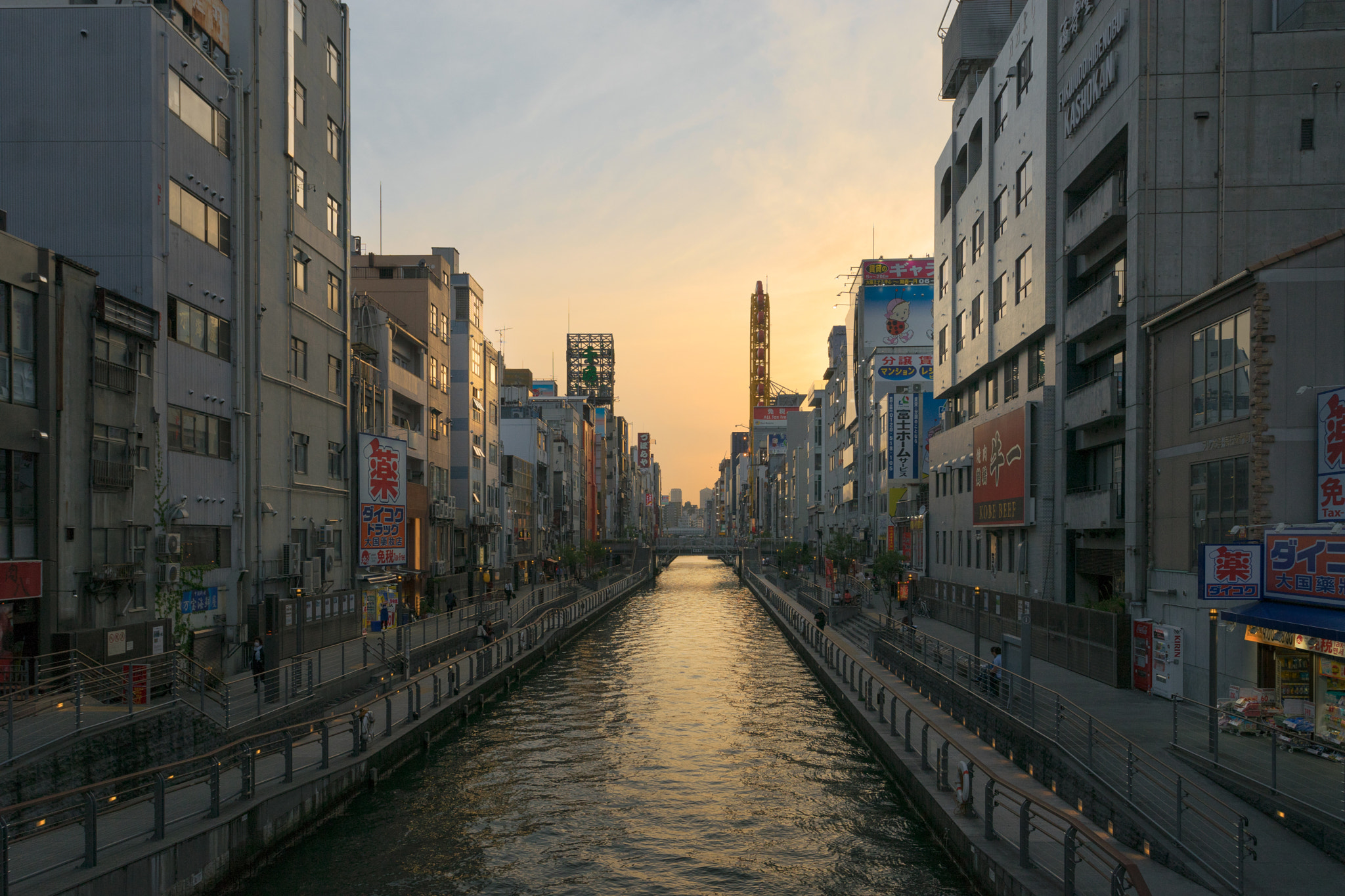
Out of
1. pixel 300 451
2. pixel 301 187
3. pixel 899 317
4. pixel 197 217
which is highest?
pixel 899 317

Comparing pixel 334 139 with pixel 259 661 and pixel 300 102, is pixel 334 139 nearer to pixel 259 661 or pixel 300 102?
pixel 300 102

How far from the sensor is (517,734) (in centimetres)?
2861

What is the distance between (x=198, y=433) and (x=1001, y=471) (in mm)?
33152

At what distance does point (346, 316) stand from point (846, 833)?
1292 inches

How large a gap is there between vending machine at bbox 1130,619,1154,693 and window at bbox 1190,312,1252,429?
578 centimetres

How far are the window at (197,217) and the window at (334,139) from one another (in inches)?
448

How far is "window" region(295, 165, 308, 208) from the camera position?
36469 millimetres

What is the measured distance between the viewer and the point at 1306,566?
54.9 ft

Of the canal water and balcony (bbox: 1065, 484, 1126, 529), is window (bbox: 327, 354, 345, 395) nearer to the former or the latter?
the canal water

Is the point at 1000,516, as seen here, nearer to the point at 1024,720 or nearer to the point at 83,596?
the point at 1024,720

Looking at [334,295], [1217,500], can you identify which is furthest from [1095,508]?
[334,295]

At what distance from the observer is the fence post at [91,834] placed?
12.4 metres

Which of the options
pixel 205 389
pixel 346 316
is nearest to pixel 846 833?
pixel 205 389

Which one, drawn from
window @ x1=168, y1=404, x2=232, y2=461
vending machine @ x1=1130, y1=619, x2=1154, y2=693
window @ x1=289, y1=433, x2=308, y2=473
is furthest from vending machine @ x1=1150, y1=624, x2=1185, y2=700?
window @ x1=289, y1=433, x2=308, y2=473
